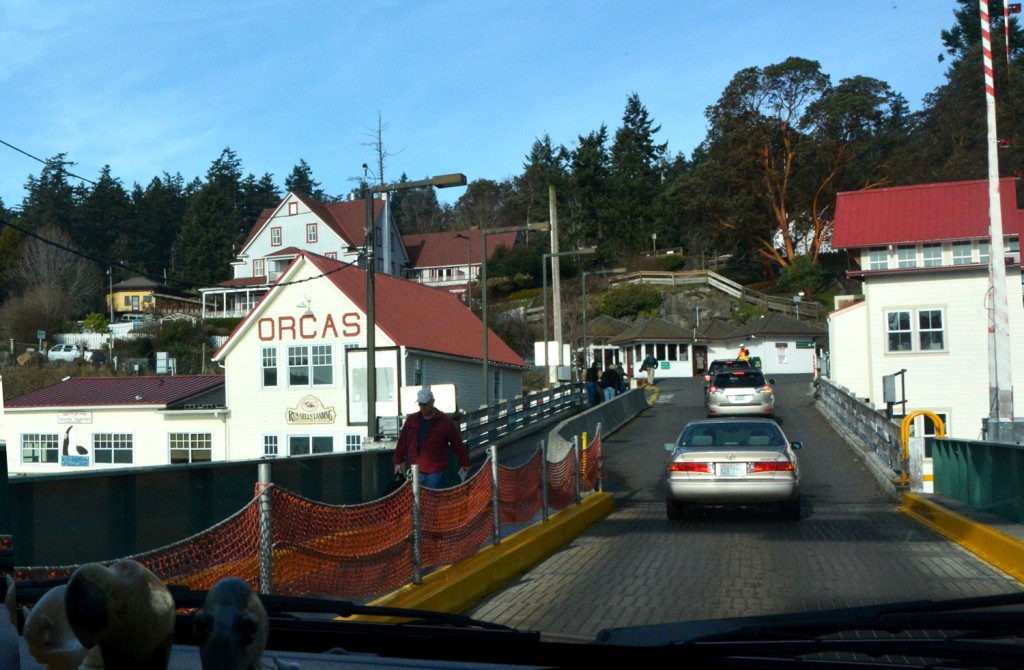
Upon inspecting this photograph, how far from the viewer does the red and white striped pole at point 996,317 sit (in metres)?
19.4

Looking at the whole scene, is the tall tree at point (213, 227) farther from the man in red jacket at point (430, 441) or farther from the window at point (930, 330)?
the man in red jacket at point (430, 441)

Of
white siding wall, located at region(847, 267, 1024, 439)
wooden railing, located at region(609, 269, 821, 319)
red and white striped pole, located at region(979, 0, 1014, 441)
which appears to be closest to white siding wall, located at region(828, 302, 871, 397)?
white siding wall, located at region(847, 267, 1024, 439)

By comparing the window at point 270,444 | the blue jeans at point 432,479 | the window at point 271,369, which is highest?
the window at point 271,369

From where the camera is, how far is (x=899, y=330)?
38875 mm

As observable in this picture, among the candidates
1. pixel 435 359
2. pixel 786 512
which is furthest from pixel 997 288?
pixel 435 359

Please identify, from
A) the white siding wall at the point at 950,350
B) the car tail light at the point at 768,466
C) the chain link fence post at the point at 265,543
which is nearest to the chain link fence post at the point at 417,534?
the chain link fence post at the point at 265,543

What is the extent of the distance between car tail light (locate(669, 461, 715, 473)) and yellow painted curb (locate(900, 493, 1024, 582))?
3.15m

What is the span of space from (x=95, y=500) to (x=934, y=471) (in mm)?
15008

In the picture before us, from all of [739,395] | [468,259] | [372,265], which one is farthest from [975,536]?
[468,259]

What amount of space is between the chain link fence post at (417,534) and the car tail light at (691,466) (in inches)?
263

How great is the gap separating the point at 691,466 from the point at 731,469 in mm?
567

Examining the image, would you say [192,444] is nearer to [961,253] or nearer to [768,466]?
[961,253]

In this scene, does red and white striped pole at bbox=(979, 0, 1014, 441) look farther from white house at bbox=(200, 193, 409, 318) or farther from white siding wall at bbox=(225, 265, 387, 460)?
white house at bbox=(200, 193, 409, 318)

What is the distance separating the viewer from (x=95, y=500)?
7.17 metres
